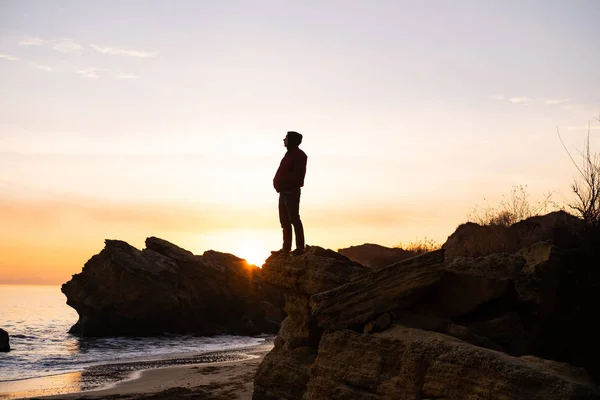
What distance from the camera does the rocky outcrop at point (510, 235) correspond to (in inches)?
535

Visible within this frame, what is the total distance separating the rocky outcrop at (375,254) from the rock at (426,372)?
23848mm

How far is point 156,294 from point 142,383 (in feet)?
69.3

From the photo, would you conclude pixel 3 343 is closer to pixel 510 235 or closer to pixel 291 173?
pixel 291 173

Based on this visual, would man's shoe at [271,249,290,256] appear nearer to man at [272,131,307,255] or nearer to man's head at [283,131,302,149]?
man at [272,131,307,255]

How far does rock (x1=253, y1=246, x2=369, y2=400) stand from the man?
609 millimetres

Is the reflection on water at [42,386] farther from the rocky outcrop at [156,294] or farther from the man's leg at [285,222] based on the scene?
the rocky outcrop at [156,294]

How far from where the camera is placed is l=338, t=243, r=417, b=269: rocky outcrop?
3503cm

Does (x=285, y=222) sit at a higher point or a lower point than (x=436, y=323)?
higher

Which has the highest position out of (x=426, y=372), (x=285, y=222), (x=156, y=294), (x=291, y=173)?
(x=291, y=173)

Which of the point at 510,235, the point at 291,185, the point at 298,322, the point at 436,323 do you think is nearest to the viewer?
the point at 436,323

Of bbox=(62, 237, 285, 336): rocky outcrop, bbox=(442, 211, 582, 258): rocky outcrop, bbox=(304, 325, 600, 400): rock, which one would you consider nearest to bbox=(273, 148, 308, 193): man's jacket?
bbox=(304, 325, 600, 400): rock

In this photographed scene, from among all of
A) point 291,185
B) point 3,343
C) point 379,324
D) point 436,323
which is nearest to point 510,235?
point 291,185

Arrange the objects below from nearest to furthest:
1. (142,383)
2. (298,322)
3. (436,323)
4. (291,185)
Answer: (436,323), (298,322), (291,185), (142,383)

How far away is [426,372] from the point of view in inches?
328
